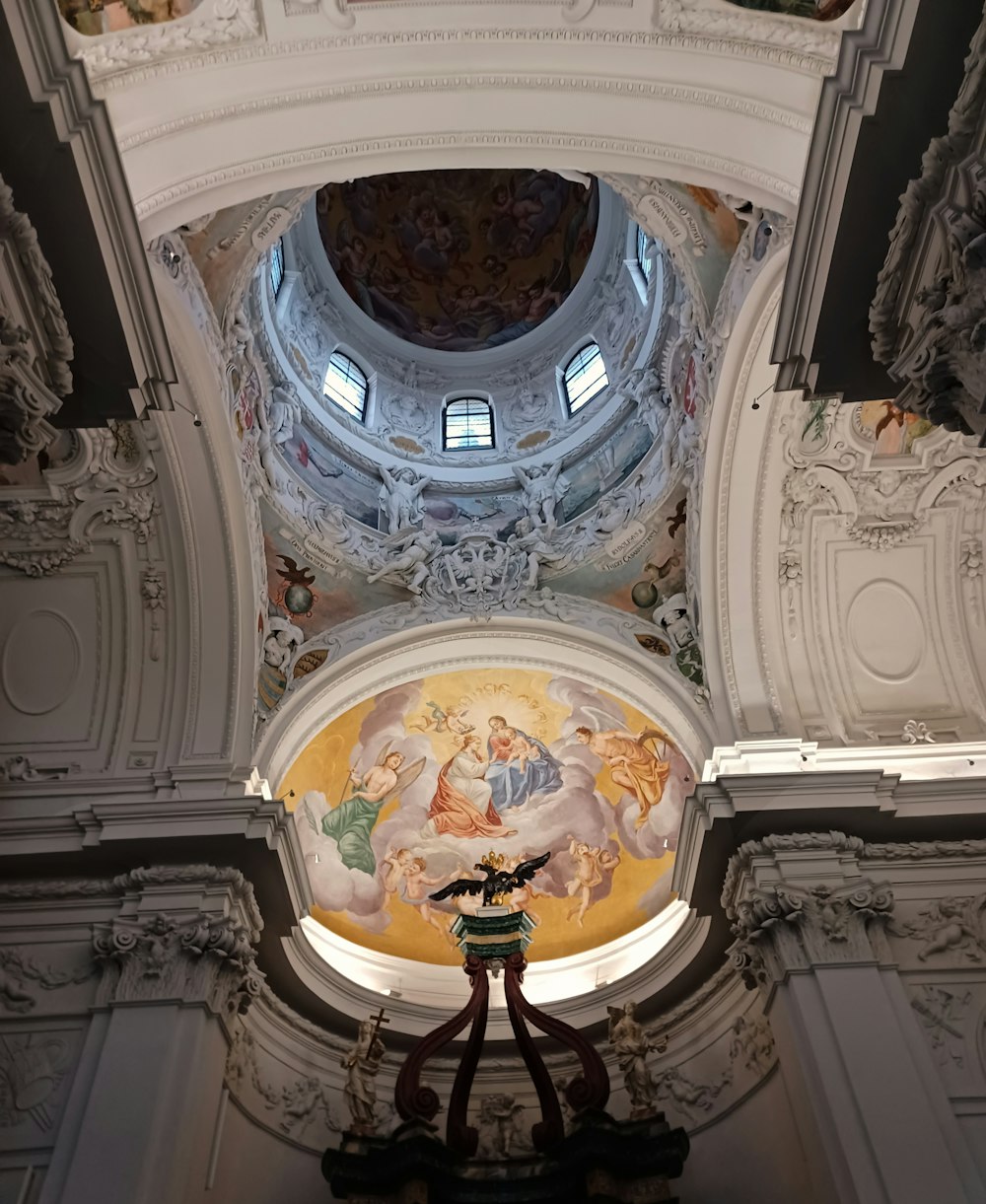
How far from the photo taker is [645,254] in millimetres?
14352

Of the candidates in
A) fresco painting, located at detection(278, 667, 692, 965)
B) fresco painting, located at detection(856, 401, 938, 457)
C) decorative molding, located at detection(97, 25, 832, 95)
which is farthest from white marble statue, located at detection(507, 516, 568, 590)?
decorative molding, located at detection(97, 25, 832, 95)

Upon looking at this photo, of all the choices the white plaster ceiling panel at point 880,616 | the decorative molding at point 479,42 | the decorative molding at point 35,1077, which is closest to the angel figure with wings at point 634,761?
the white plaster ceiling panel at point 880,616

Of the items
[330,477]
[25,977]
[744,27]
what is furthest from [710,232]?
[25,977]

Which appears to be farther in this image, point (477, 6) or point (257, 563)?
point (257, 563)

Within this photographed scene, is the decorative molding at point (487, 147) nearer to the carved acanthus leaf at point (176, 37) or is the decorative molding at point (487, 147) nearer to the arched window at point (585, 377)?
the carved acanthus leaf at point (176, 37)

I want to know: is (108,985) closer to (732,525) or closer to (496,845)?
(496,845)

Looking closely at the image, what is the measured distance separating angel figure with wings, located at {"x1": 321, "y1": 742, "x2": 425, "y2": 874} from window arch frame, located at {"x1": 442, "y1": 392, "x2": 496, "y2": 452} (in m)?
4.59

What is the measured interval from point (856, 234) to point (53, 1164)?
27.6 feet

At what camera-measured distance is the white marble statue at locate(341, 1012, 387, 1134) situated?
360 inches

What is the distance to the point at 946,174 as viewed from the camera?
183 inches

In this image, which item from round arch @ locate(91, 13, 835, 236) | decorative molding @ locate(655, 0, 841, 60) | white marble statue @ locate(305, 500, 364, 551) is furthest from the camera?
white marble statue @ locate(305, 500, 364, 551)

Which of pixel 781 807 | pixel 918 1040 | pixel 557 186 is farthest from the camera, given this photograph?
pixel 557 186

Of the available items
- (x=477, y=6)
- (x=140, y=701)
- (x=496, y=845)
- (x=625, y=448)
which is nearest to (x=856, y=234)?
(x=477, y=6)

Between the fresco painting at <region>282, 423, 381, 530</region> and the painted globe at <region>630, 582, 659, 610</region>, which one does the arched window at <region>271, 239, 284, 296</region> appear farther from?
the painted globe at <region>630, 582, 659, 610</region>
